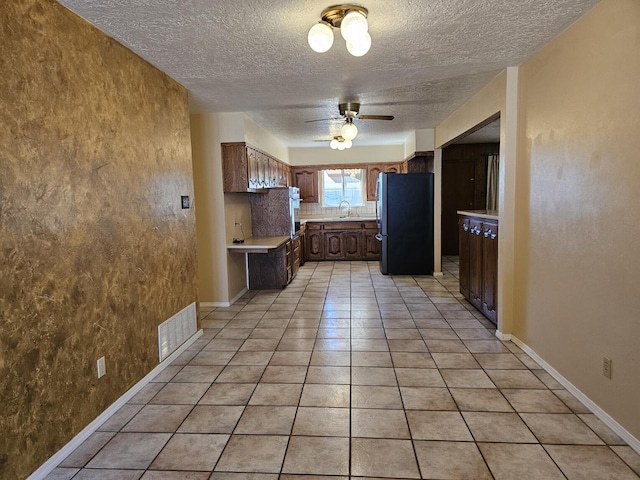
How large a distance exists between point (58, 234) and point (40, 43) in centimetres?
93

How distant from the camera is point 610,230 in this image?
2094mm

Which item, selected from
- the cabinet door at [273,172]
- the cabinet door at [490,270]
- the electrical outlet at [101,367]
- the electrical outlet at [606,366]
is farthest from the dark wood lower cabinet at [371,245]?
the electrical outlet at [101,367]

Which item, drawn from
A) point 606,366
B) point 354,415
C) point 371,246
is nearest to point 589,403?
point 606,366

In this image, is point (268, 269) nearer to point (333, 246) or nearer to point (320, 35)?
point (333, 246)

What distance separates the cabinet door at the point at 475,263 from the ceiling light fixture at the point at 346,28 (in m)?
2.59

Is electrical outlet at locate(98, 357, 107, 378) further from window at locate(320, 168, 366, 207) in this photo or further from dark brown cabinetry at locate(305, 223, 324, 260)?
window at locate(320, 168, 366, 207)

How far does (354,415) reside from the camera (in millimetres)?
2287

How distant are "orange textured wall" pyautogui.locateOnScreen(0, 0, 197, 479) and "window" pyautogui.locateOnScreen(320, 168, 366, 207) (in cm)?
552

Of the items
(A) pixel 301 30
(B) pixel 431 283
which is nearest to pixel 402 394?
(A) pixel 301 30

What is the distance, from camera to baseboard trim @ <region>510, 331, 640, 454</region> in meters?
1.96

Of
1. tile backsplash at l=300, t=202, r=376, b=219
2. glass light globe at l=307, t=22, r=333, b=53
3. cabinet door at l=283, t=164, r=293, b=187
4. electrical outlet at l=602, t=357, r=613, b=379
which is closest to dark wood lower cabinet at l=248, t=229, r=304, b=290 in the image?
cabinet door at l=283, t=164, r=293, b=187

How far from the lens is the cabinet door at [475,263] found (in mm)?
4109

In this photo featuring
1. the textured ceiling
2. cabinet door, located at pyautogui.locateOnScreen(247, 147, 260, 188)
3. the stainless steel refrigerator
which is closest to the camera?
the textured ceiling

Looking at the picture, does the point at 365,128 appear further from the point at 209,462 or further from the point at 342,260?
the point at 209,462
